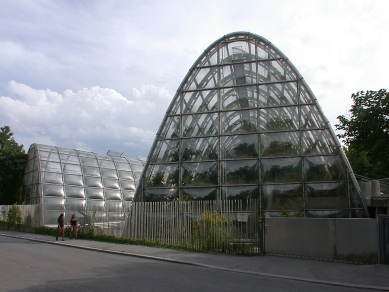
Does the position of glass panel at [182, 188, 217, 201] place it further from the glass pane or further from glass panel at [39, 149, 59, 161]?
glass panel at [39, 149, 59, 161]

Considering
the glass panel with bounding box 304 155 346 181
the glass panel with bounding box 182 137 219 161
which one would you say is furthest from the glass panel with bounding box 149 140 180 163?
the glass panel with bounding box 304 155 346 181

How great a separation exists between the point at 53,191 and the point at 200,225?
25079 millimetres

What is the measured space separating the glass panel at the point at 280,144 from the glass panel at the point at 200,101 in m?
3.74

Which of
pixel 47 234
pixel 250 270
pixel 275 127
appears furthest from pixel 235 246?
pixel 47 234

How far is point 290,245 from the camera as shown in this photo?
1605 cm

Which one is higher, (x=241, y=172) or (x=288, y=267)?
(x=241, y=172)

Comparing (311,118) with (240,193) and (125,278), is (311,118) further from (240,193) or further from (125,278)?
(125,278)

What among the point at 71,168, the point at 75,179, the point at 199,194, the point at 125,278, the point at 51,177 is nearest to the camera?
the point at 125,278

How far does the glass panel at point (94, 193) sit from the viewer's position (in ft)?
139

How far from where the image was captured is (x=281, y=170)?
22.5m

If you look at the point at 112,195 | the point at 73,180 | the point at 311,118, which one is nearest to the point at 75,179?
the point at 73,180

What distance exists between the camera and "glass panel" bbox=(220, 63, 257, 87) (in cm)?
2456

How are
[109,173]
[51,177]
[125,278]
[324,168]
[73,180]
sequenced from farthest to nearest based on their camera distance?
1. [109,173]
2. [73,180]
3. [51,177]
4. [324,168]
5. [125,278]

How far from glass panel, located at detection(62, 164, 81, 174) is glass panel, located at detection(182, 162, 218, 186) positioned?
2119 centimetres
